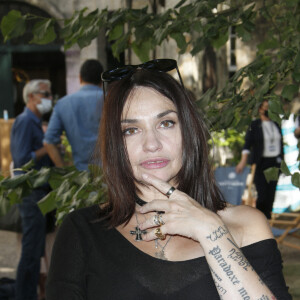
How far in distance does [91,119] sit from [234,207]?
2.78 meters

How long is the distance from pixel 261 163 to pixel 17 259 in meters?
3.40

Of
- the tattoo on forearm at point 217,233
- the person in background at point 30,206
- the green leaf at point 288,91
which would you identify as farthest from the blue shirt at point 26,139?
the tattoo on forearm at point 217,233

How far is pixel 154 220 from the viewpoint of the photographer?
6.30 ft

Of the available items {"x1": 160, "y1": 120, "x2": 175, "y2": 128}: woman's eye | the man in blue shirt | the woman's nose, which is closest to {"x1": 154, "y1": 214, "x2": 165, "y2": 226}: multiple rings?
the woman's nose

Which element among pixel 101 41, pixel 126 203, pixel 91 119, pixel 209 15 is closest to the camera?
pixel 126 203

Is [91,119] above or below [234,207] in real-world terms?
above

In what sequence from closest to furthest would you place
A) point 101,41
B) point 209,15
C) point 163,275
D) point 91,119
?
1. point 163,275
2. point 209,15
3. point 91,119
4. point 101,41

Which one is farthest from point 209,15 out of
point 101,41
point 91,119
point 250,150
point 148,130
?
point 101,41

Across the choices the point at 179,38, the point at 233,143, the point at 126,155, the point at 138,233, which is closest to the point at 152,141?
the point at 126,155

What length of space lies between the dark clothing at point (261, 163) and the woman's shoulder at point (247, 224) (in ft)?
16.6

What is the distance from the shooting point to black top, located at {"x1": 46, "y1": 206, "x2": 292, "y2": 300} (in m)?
1.85

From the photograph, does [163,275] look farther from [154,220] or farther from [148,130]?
[148,130]

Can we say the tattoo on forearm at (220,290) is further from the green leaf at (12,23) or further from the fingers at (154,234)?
the green leaf at (12,23)

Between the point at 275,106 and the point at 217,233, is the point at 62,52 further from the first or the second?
the point at 217,233
